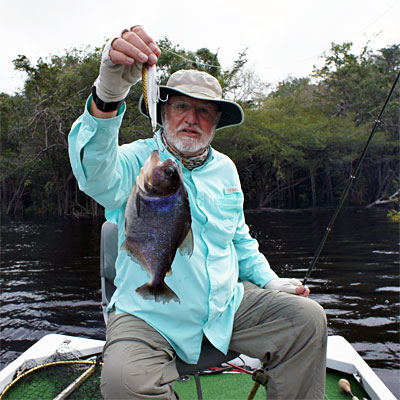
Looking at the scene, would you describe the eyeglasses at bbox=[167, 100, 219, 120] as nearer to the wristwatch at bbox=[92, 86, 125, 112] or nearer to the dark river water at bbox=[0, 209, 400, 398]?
the wristwatch at bbox=[92, 86, 125, 112]

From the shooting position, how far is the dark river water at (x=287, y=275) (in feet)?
17.9

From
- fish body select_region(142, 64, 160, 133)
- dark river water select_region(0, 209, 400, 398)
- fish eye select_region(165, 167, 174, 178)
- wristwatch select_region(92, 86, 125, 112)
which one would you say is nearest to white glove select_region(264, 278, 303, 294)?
fish eye select_region(165, 167, 174, 178)

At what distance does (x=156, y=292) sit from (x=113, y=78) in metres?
1.02

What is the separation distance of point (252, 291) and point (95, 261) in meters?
8.96

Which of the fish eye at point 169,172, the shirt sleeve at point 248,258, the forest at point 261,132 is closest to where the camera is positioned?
the fish eye at point 169,172

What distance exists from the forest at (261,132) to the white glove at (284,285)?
1894 centimetres

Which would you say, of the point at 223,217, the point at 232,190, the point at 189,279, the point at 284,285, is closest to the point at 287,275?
the point at 284,285

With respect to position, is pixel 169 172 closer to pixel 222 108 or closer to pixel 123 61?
pixel 123 61

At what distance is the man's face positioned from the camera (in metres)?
2.38

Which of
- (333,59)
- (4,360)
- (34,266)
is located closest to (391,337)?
(4,360)

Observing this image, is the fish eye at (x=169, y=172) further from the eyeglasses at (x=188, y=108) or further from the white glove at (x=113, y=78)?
the eyeglasses at (x=188, y=108)

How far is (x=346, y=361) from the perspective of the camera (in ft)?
10.4

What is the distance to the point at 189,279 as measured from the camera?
2.20 m

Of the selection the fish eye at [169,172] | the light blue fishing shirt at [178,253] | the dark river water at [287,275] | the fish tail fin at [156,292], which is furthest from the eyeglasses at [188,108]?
the dark river water at [287,275]
